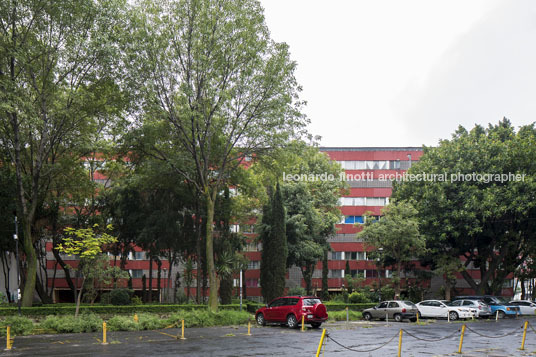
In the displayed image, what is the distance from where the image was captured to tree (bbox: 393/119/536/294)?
40281 millimetres

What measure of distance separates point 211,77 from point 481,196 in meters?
24.9

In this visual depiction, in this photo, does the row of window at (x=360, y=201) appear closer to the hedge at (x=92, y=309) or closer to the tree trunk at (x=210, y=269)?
the hedge at (x=92, y=309)

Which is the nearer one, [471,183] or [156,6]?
[156,6]

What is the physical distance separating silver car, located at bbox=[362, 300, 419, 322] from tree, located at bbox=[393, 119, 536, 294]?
9.54 m

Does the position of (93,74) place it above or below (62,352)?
above

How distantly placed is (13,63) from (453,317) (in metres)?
32.5

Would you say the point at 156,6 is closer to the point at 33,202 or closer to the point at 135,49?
the point at 135,49

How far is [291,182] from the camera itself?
1937 inches

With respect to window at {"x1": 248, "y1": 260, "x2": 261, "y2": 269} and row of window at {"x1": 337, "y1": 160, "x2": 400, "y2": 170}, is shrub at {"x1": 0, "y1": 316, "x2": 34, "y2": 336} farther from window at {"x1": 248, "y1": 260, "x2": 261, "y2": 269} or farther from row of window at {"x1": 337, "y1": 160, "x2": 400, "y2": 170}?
row of window at {"x1": 337, "y1": 160, "x2": 400, "y2": 170}

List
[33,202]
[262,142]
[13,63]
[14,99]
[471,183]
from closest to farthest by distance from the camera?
[14,99] < [13,63] < [33,202] < [262,142] < [471,183]

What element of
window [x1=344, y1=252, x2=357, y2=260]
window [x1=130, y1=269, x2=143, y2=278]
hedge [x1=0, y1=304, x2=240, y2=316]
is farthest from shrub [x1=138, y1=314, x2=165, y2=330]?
window [x1=344, y1=252, x2=357, y2=260]

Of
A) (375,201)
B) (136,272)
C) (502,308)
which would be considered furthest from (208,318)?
(375,201)

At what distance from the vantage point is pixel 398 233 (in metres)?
40.1

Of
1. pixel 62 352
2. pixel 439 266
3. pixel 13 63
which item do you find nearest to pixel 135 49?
pixel 13 63
